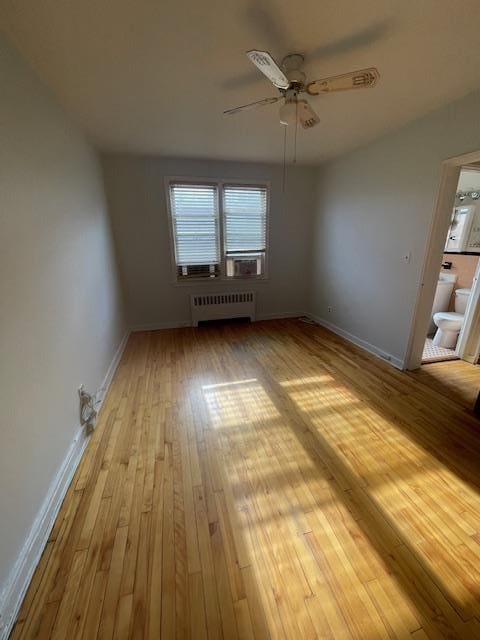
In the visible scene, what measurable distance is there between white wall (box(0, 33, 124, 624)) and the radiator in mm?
1878

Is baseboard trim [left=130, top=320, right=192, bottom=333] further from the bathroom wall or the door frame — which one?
the bathroom wall

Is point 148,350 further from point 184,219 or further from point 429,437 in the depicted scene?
point 429,437

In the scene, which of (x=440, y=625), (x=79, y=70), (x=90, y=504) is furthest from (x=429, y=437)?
(x=79, y=70)

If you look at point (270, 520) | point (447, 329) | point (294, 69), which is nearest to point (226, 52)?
point (294, 69)

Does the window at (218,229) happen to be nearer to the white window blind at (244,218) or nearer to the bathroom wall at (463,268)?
the white window blind at (244,218)

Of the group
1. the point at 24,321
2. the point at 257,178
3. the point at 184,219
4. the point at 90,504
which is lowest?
the point at 90,504

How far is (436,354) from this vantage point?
3.10m

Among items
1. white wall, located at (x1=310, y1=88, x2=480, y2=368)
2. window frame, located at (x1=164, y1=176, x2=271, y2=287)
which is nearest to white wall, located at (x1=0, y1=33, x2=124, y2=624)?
window frame, located at (x1=164, y1=176, x2=271, y2=287)

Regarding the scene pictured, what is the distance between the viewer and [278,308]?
176 inches

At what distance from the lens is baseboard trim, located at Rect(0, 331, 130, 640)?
3.16 feet

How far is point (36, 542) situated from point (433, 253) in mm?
3443

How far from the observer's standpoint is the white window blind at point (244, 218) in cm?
381

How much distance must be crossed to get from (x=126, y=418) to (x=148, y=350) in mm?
1305

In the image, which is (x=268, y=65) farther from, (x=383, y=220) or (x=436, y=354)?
(x=436, y=354)
